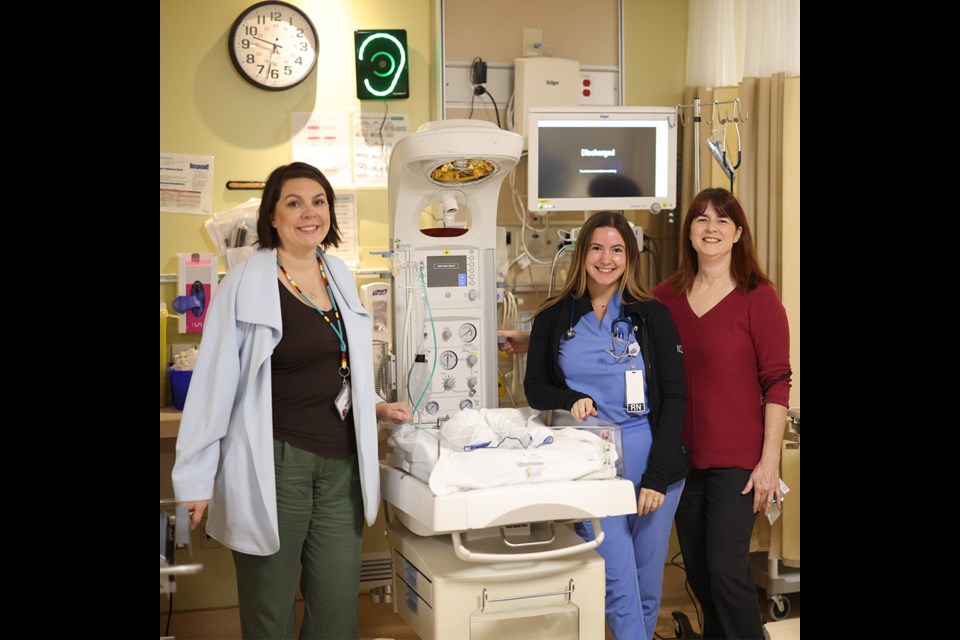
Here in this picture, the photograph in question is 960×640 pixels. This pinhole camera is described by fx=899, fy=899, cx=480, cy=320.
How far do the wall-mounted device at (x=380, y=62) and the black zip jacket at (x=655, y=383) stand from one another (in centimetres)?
151

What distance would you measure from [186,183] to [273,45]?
633 millimetres

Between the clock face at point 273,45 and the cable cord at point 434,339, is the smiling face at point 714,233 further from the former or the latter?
the clock face at point 273,45

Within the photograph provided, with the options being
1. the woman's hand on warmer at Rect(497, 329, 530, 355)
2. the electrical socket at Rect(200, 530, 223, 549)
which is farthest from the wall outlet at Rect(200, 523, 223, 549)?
the woman's hand on warmer at Rect(497, 329, 530, 355)

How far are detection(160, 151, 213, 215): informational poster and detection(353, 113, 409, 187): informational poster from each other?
1.87ft

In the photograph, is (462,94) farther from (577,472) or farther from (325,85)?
(577,472)

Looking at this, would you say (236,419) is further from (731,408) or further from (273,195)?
(731,408)

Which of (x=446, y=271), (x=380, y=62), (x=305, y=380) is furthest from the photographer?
Result: (x=380, y=62)

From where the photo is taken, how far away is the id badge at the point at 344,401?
2131 millimetres

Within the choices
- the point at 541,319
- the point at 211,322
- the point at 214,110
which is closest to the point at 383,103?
the point at 214,110

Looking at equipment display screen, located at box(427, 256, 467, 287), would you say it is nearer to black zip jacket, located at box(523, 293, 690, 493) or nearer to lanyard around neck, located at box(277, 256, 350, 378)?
black zip jacket, located at box(523, 293, 690, 493)

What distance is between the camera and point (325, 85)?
3562mm

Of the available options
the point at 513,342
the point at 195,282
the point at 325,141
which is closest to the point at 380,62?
the point at 325,141

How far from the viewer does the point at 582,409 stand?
2.32 m

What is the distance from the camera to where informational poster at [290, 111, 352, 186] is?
140 inches
